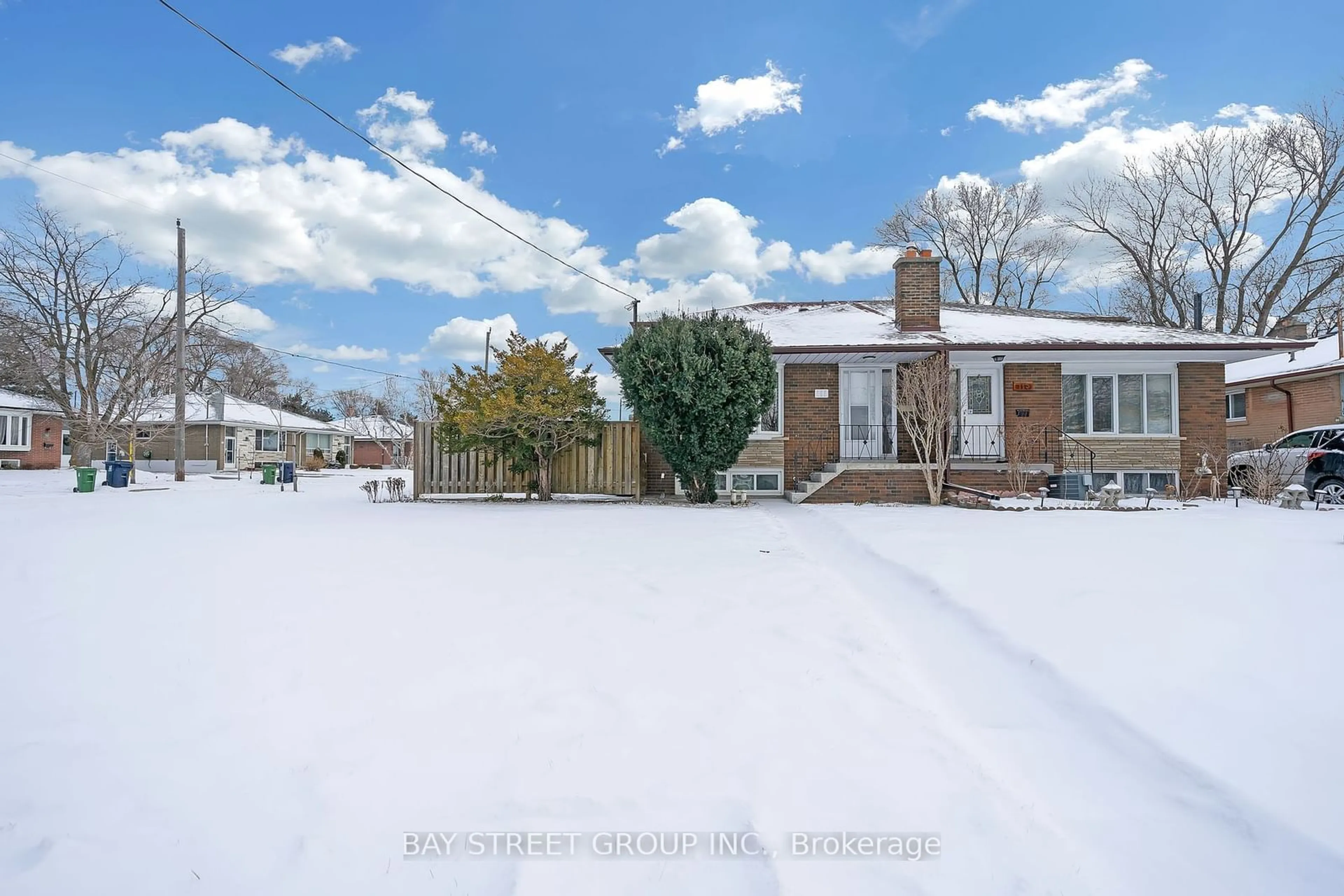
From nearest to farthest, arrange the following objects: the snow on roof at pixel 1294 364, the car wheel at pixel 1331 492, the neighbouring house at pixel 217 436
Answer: the car wheel at pixel 1331 492 → the snow on roof at pixel 1294 364 → the neighbouring house at pixel 217 436

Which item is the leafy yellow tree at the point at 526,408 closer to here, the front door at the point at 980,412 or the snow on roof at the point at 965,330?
the snow on roof at the point at 965,330

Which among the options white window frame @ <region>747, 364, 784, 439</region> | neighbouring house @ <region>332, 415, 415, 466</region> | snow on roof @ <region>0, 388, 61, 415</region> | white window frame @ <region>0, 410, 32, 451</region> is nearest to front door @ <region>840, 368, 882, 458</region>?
white window frame @ <region>747, 364, 784, 439</region>

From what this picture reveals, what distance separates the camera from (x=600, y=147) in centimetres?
1554

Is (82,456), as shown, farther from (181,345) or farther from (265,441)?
(181,345)

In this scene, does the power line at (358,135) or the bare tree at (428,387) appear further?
the bare tree at (428,387)

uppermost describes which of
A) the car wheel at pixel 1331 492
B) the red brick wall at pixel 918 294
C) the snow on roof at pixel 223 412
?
the red brick wall at pixel 918 294

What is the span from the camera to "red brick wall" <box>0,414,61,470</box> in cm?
3067

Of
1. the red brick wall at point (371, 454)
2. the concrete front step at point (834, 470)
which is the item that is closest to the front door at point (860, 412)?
the concrete front step at point (834, 470)

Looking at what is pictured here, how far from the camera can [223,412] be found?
34.1 metres

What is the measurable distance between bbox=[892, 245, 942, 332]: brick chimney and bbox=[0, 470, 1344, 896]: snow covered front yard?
959 cm

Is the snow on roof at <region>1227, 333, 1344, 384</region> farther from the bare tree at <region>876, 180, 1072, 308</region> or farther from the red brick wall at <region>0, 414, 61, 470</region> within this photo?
the red brick wall at <region>0, 414, 61, 470</region>

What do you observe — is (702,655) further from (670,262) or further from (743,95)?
(670,262)

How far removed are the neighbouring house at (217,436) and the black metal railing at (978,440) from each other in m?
34.4

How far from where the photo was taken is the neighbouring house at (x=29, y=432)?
29516mm
